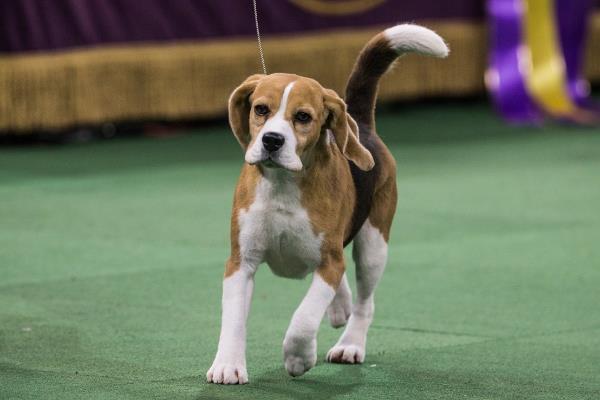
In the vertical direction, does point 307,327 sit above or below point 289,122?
below

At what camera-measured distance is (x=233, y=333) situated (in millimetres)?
3404

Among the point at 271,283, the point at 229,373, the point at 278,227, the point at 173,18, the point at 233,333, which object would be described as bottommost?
the point at 271,283

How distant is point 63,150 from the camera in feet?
30.6

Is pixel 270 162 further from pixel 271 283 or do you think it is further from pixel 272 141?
pixel 271 283

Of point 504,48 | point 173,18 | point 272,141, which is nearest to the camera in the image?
point 272,141

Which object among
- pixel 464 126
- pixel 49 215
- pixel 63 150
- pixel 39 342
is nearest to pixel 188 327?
pixel 39 342

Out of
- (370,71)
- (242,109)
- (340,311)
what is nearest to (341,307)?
(340,311)

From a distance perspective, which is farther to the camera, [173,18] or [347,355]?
[173,18]

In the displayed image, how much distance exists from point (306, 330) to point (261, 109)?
23.2 inches

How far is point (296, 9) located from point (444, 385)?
23.4 ft

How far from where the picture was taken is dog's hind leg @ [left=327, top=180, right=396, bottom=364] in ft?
12.7

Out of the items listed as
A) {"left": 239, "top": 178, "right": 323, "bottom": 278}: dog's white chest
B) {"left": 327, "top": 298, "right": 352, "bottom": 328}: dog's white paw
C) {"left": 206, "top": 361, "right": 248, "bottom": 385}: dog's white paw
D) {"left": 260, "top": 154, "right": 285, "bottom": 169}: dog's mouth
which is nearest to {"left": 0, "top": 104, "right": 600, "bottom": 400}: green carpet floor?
{"left": 206, "top": 361, "right": 248, "bottom": 385}: dog's white paw

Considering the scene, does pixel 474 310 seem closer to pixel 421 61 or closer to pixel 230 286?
pixel 230 286

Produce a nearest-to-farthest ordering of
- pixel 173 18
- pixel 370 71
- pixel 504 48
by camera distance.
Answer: pixel 370 71 < pixel 173 18 < pixel 504 48
